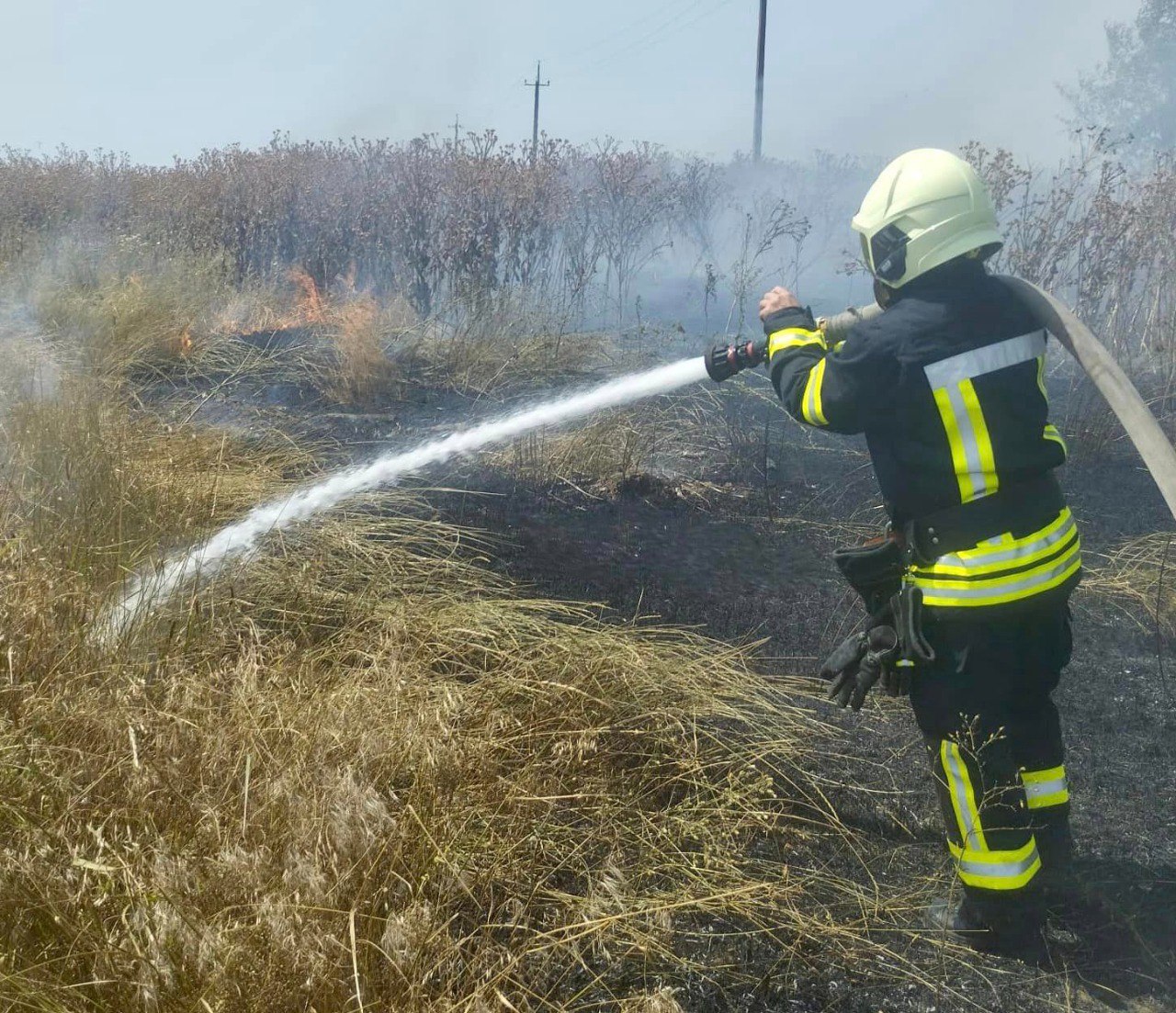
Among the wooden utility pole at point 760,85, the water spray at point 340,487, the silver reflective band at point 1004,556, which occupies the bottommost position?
the water spray at point 340,487

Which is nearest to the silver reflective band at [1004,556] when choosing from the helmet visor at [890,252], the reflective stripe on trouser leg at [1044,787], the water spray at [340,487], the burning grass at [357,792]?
the reflective stripe on trouser leg at [1044,787]

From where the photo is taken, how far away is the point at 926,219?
2.36 metres

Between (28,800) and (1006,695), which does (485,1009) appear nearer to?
(28,800)

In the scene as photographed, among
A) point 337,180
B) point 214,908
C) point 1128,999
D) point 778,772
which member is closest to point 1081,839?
point 1128,999

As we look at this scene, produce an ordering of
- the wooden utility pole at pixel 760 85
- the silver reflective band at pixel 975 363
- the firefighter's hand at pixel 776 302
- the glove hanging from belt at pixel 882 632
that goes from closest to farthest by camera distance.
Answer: the silver reflective band at pixel 975 363, the glove hanging from belt at pixel 882 632, the firefighter's hand at pixel 776 302, the wooden utility pole at pixel 760 85

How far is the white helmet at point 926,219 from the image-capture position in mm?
2355

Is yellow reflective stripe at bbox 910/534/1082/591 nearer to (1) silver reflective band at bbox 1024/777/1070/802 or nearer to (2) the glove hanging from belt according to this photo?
(2) the glove hanging from belt

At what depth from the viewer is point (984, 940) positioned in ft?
7.78

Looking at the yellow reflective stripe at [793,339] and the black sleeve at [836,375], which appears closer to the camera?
the black sleeve at [836,375]

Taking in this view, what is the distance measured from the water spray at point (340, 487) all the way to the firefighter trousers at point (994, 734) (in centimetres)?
145

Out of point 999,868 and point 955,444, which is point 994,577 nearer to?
point 955,444

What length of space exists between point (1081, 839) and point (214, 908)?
7.33ft

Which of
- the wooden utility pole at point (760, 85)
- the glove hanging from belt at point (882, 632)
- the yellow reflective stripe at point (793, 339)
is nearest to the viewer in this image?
the glove hanging from belt at point (882, 632)

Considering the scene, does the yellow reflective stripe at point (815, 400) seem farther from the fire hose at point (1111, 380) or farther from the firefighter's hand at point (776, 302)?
the fire hose at point (1111, 380)
